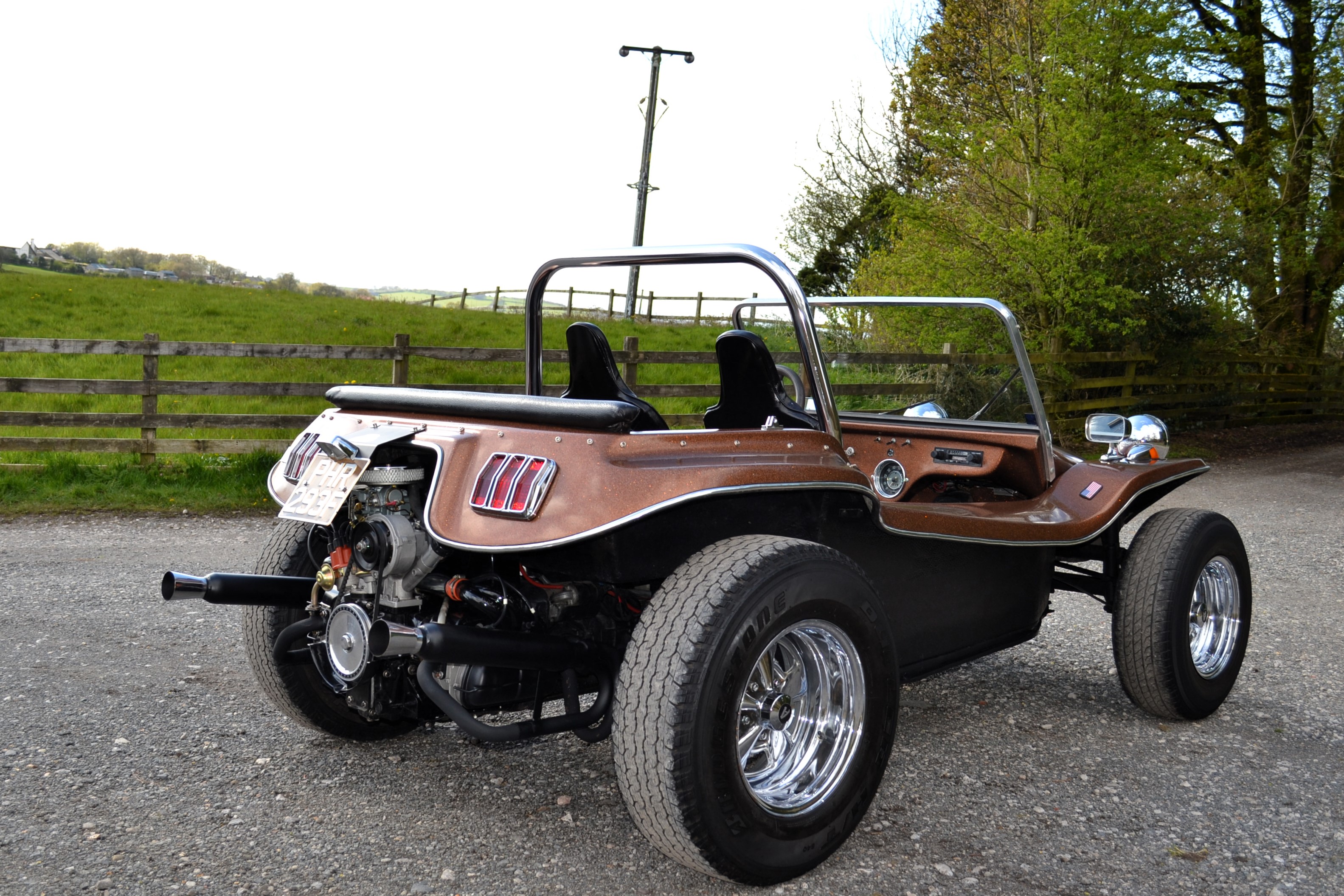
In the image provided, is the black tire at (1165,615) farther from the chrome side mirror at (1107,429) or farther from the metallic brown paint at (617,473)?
the metallic brown paint at (617,473)

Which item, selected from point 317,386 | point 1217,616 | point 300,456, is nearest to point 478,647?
point 300,456

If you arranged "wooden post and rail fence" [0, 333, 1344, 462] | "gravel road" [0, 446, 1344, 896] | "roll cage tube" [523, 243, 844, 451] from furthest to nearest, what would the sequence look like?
"wooden post and rail fence" [0, 333, 1344, 462] → "roll cage tube" [523, 243, 844, 451] → "gravel road" [0, 446, 1344, 896]

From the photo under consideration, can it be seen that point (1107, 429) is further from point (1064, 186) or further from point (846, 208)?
point (846, 208)

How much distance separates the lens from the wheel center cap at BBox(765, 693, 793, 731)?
2.94 meters

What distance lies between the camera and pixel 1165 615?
13.3ft

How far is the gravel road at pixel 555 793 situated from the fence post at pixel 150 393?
4772 millimetres

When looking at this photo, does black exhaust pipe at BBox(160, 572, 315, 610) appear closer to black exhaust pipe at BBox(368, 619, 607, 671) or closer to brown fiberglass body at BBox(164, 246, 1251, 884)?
brown fiberglass body at BBox(164, 246, 1251, 884)

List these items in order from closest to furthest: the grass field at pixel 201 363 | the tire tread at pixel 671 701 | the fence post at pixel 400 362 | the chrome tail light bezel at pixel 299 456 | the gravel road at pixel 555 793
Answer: the tire tread at pixel 671 701 → the gravel road at pixel 555 793 → the chrome tail light bezel at pixel 299 456 → the grass field at pixel 201 363 → the fence post at pixel 400 362

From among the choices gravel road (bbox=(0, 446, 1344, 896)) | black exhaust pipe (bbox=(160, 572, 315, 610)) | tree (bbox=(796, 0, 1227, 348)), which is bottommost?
gravel road (bbox=(0, 446, 1344, 896))

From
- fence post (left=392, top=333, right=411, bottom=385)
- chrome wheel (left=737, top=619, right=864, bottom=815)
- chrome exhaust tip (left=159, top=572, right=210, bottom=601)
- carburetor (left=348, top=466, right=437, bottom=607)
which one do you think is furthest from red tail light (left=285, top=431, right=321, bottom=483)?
fence post (left=392, top=333, right=411, bottom=385)

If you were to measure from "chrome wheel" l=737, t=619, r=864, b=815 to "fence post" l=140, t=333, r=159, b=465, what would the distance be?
834 centimetres

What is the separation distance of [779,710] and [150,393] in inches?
336

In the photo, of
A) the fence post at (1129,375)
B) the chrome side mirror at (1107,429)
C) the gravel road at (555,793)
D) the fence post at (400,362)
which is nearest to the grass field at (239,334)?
the fence post at (400,362)

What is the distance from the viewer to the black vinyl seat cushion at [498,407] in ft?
8.86
